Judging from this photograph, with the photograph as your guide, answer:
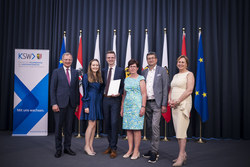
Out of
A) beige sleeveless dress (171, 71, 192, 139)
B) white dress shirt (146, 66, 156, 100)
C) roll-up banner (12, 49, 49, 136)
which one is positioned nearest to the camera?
beige sleeveless dress (171, 71, 192, 139)

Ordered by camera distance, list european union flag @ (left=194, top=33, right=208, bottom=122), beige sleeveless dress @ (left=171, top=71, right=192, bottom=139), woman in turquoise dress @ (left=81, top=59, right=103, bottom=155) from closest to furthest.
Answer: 1. beige sleeveless dress @ (left=171, top=71, right=192, bottom=139)
2. woman in turquoise dress @ (left=81, top=59, right=103, bottom=155)
3. european union flag @ (left=194, top=33, right=208, bottom=122)

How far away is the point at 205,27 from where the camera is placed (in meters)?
4.55

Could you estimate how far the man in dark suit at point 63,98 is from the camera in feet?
9.22

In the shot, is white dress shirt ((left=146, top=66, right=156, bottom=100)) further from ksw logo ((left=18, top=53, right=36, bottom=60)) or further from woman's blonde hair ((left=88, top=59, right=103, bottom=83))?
ksw logo ((left=18, top=53, right=36, bottom=60))

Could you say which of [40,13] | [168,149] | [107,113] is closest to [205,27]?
[168,149]

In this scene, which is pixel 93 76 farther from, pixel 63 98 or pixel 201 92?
pixel 201 92

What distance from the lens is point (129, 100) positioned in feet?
9.00

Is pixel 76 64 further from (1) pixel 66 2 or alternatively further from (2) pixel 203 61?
(2) pixel 203 61

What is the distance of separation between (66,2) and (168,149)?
4586mm

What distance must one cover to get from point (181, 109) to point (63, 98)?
70.8 inches

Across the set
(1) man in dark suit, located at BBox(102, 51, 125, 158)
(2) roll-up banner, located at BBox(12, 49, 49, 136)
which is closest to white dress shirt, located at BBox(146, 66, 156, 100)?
(1) man in dark suit, located at BBox(102, 51, 125, 158)

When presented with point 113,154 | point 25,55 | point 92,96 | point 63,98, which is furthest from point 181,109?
point 25,55

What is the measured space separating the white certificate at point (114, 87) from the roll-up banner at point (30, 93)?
2.17 meters

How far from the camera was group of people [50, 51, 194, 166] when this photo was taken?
259 cm
